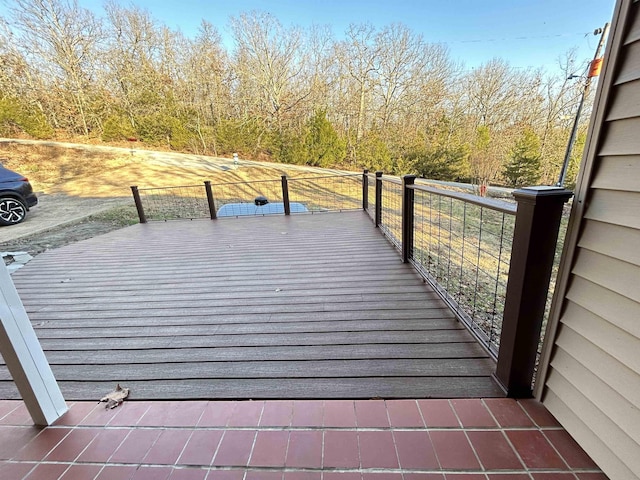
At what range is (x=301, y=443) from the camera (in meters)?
1.13

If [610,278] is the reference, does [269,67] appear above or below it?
above

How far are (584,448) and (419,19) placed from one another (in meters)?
19.6

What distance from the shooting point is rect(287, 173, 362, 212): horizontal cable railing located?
349 inches

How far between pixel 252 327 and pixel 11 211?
7248 mm

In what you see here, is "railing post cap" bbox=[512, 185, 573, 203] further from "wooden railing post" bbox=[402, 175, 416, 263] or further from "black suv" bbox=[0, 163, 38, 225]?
"black suv" bbox=[0, 163, 38, 225]

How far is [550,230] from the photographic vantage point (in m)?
1.06

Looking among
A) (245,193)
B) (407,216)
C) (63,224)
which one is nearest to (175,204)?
(245,193)

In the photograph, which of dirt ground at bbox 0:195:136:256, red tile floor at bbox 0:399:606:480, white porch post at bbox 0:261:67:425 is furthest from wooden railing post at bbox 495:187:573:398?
dirt ground at bbox 0:195:136:256

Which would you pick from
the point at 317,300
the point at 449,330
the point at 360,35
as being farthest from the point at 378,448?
the point at 360,35

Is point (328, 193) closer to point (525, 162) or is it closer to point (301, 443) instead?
point (525, 162)

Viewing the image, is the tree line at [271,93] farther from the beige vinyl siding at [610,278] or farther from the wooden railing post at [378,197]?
the beige vinyl siding at [610,278]

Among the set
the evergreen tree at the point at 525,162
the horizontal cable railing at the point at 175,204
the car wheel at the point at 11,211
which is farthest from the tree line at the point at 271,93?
the car wheel at the point at 11,211

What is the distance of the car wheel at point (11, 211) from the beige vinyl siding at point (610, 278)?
28.6 ft

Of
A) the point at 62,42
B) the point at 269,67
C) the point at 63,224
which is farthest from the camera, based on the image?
the point at 269,67
